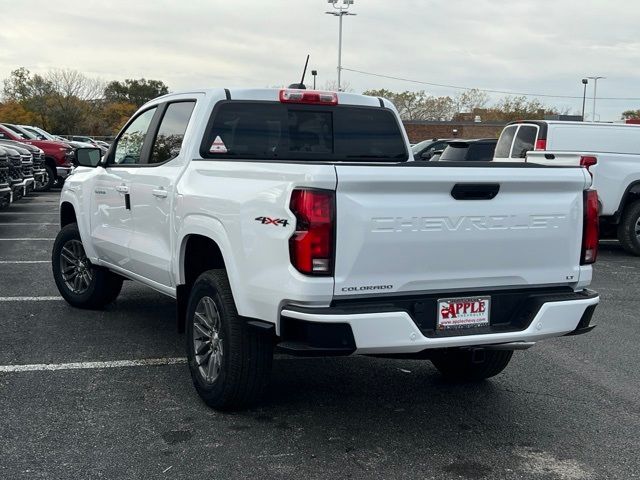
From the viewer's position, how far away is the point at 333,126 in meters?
5.82

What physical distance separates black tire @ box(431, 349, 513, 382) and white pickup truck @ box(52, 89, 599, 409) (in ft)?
0.05

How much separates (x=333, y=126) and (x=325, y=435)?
2444 millimetres

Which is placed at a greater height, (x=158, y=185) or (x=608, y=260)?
(x=158, y=185)

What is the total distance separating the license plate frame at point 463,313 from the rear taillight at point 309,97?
2.11m

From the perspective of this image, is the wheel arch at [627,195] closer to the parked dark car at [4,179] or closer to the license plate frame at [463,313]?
the license plate frame at [463,313]

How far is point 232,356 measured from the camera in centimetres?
430

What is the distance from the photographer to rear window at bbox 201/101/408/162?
5430 millimetres

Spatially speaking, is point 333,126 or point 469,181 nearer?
point 469,181

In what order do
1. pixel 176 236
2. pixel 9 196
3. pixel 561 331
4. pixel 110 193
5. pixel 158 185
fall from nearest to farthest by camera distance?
pixel 561 331, pixel 176 236, pixel 158 185, pixel 110 193, pixel 9 196

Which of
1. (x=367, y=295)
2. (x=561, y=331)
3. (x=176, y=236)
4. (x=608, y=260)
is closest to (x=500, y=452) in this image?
(x=561, y=331)

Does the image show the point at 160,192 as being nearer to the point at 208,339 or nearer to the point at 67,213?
the point at 208,339

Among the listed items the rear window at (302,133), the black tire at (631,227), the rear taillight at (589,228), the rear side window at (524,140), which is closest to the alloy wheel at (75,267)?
the rear window at (302,133)

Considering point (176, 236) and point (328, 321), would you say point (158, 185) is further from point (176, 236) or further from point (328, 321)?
point (328, 321)

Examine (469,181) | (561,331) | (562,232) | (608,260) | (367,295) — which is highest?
(469,181)
